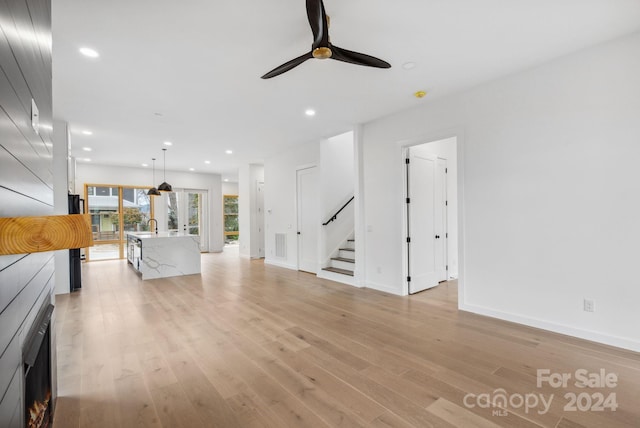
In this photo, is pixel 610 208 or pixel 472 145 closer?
pixel 610 208

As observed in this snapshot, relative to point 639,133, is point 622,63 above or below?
Result: above

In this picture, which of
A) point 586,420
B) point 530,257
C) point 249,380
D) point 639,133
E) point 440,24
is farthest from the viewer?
point 530,257

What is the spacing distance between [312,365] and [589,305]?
→ 2.80 m

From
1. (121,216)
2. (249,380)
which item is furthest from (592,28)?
(121,216)

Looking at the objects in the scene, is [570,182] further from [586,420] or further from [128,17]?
[128,17]

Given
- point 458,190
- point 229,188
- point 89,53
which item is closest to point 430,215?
point 458,190

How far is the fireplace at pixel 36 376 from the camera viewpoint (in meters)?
1.07

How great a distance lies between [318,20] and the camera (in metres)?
2.00

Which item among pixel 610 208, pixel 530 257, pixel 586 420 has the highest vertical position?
pixel 610 208

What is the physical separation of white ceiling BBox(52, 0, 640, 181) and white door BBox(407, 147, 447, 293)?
1.18 m

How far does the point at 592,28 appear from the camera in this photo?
104 inches

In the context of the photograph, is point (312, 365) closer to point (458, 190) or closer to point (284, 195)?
point (458, 190)

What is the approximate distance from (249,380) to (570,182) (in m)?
3.59

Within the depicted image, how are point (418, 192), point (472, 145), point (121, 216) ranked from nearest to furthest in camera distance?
point (472, 145), point (418, 192), point (121, 216)
